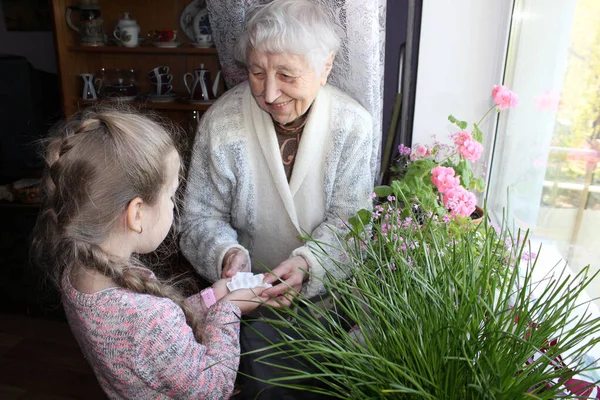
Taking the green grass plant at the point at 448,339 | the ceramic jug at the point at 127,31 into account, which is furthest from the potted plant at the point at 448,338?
the ceramic jug at the point at 127,31

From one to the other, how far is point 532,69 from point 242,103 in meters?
0.76

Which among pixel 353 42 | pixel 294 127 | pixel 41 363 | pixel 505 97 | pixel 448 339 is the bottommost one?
pixel 41 363

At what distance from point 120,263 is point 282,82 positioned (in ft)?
2.00

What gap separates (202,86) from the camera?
107 inches

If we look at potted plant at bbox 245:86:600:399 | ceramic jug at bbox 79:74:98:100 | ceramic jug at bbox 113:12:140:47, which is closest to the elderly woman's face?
potted plant at bbox 245:86:600:399

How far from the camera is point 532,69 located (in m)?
1.28

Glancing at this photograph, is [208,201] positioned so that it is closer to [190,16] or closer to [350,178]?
[350,178]

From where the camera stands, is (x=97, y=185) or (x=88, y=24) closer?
(x=97, y=185)

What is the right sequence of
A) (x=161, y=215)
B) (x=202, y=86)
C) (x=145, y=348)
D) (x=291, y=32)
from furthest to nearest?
1. (x=202, y=86)
2. (x=291, y=32)
3. (x=161, y=215)
4. (x=145, y=348)

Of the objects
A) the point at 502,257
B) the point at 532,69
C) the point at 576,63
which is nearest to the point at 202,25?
the point at 532,69

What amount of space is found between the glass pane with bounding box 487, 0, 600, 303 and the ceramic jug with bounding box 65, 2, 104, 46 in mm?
2293

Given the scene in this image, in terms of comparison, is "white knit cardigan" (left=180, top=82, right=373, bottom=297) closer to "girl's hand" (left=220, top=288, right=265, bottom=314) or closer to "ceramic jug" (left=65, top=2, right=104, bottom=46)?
"girl's hand" (left=220, top=288, right=265, bottom=314)

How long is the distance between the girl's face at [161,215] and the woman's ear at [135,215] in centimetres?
2

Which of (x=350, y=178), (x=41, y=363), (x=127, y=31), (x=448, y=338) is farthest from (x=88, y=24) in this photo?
(x=448, y=338)
